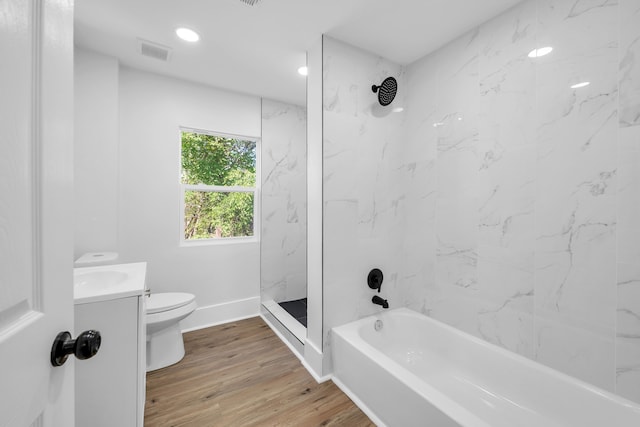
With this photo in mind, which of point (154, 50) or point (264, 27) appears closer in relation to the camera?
point (264, 27)

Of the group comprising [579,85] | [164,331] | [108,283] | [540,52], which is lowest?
[164,331]

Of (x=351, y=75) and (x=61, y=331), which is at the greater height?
(x=351, y=75)

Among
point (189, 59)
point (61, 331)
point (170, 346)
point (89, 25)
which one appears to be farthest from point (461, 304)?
point (89, 25)

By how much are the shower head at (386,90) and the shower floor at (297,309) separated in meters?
2.21

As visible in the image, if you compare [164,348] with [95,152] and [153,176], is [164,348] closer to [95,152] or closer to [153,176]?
[153,176]

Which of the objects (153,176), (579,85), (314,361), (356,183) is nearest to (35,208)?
(356,183)

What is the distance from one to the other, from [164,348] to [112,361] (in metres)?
1.03

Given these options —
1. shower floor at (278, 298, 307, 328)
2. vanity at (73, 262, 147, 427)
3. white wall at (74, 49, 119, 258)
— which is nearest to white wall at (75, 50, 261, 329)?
white wall at (74, 49, 119, 258)

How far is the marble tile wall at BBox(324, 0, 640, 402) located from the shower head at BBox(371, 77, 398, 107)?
12 cm

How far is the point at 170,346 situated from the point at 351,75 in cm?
266

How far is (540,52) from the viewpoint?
1594 millimetres

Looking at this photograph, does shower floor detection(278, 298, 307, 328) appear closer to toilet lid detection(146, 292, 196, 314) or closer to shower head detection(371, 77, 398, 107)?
toilet lid detection(146, 292, 196, 314)

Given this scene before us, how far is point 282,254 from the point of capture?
3.30m

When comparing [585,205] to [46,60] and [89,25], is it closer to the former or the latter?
[46,60]
